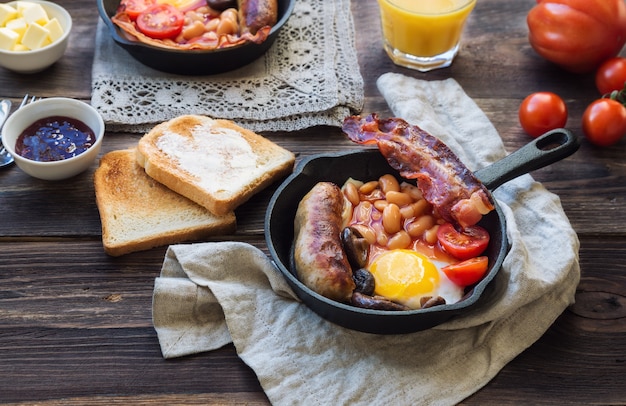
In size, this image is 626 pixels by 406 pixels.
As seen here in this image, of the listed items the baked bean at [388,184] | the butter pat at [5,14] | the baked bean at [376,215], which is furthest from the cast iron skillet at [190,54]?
the baked bean at [376,215]

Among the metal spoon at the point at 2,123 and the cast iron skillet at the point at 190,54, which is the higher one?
the cast iron skillet at the point at 190,54

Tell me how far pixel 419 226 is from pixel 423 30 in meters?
1.20

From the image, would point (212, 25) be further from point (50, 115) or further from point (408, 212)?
point (408, 212)

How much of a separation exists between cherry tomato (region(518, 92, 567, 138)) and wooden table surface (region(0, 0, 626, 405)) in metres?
0.08

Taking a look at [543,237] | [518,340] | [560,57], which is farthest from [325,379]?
[560,57]

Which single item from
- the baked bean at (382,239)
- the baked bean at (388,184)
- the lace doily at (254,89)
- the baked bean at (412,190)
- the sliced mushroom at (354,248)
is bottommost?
the lace doily at (254,89)

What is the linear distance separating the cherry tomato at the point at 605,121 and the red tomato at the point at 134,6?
2.02 metres

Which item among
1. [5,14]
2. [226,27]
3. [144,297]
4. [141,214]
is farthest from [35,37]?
[144,297]

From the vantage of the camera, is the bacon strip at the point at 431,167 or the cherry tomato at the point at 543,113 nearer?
the bacon strip at the point at 431,167

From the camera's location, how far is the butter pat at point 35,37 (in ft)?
10.9

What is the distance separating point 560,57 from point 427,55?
24.0 inches

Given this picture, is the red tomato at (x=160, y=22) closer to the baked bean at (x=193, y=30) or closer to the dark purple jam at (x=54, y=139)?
the baked bean at (x=193, y=30)

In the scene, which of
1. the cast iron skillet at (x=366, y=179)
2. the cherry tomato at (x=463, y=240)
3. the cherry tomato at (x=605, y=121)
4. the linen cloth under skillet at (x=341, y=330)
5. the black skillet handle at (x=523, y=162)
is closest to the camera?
the cast iron skillet at (x=366, y=179)

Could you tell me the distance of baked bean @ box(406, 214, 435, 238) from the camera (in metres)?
2.59
